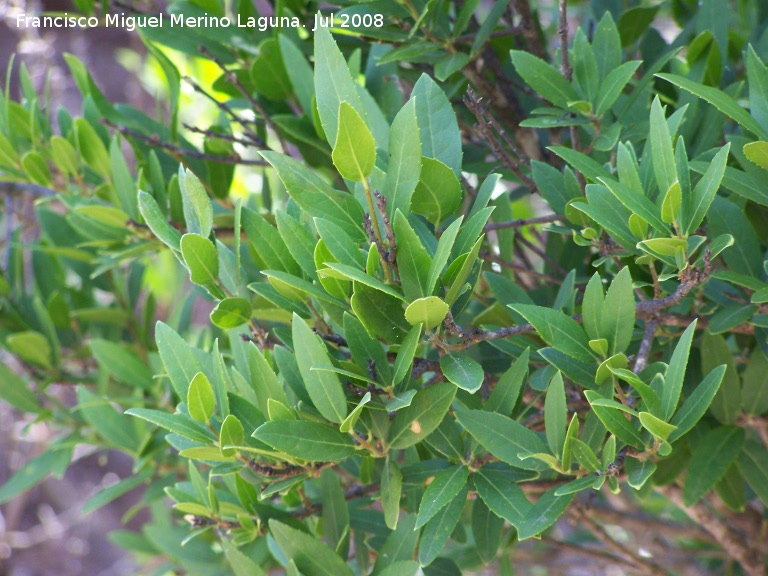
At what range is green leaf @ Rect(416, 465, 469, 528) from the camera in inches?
23.6

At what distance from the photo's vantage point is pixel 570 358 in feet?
2.15

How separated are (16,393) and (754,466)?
1014mm

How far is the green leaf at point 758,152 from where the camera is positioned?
0.62m

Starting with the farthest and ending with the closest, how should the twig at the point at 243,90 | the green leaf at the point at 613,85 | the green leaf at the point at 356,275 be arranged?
the twig at the point at 243,90 → the green leaf at the point at 613,85 → the green leaf at the point at 356,275

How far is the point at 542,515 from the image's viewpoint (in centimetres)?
61

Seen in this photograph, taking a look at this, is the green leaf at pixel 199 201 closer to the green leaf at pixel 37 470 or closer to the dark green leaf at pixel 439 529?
the dark green leaf at pixel 439 529

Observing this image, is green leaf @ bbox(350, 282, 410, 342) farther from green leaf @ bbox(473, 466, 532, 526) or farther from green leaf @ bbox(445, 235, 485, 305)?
green leaf @ bbox(473, 466, 532, 526)

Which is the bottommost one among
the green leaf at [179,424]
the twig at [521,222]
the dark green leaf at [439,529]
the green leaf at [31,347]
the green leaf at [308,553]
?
the green leaf at [31,347]

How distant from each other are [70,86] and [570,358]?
2.68 meters

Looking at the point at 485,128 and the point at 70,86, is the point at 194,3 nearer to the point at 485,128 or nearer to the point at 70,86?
the point at 485,128

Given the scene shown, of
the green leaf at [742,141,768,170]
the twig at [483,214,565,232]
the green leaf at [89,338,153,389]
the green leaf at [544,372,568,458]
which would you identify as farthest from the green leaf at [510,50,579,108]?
the green leaf at [89,338,153,389]

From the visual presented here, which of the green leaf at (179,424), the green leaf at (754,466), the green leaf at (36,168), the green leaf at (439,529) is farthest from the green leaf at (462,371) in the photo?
the green leaf at (36,168)

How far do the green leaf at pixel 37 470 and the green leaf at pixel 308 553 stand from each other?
589mm

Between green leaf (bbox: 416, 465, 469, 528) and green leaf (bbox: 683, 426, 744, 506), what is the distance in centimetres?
28
